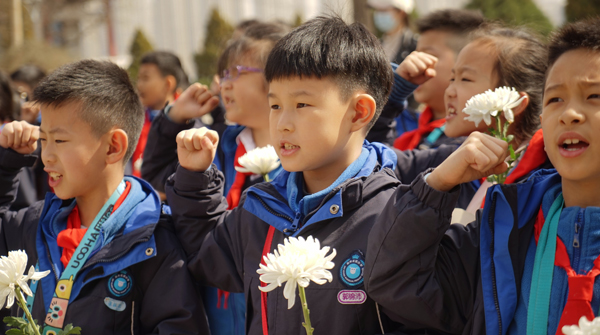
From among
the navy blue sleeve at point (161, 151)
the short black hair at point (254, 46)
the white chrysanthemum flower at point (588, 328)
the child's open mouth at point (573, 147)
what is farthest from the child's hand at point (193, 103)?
the white chrysanthemum flower at point (588, 328)

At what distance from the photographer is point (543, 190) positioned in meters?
2.00

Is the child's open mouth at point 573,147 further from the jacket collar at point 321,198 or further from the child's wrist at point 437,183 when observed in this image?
the jacket collar at point 321,198

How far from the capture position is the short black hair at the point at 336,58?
2324 mm

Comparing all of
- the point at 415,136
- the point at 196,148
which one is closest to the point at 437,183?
the point at 196,148

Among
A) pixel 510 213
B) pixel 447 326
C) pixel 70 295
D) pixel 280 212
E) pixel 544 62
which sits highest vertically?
pixel 544 62

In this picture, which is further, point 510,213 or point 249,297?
point 249,297

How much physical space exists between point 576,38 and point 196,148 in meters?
1.49

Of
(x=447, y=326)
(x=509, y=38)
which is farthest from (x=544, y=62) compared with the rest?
(x=447, y=326)

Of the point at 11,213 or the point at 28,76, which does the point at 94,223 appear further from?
the point at 28,76

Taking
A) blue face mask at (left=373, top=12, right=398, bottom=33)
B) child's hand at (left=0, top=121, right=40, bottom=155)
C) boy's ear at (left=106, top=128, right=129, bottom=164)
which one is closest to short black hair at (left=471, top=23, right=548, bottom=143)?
boy's ear at (left=106, top=128, right=129, bottom=164)

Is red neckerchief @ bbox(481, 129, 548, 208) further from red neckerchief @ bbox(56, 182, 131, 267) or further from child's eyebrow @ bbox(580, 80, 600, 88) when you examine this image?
red neckerchief @ bbox(56, 182, 131, 267)

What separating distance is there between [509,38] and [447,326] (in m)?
1.73

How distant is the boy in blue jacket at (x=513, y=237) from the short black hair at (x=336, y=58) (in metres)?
0.62

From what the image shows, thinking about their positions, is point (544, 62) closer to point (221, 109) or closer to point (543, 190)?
point (543, 190)
